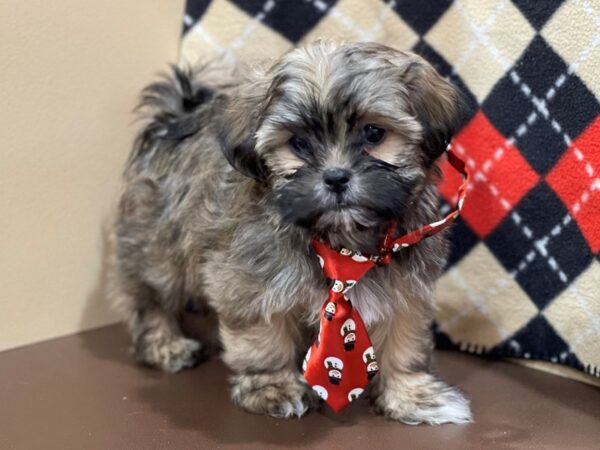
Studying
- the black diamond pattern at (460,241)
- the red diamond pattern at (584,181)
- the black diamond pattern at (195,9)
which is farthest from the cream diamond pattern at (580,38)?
the black diamond pattern at (195,9)

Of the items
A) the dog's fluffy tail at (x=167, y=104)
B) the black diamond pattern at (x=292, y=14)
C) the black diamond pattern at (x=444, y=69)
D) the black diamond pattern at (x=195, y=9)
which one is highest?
the black diamond pattern at (x=444, y=69)

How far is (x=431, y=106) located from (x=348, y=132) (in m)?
0.20

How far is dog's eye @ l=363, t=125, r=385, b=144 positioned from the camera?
61.4 inches

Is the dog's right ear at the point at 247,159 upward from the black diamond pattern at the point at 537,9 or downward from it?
downward

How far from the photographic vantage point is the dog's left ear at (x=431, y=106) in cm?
159

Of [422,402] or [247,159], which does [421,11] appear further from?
[422,402]

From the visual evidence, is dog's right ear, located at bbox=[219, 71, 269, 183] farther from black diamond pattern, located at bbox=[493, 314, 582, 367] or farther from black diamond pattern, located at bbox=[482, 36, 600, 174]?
black diamond pattern, located at bbox=[493, 314, 582, 367]

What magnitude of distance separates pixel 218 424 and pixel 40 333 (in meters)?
0.78

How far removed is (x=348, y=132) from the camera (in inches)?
61.2

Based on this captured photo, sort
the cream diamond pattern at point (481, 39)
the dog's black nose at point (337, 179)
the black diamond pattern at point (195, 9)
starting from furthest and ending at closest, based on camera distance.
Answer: the black diamond pattern at point (195, 9), the cream diamond pattern at point (481, 39), the dog's black nose at point (337, 179)

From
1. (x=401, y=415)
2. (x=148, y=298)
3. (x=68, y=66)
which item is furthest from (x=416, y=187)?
(x=68, y=66)

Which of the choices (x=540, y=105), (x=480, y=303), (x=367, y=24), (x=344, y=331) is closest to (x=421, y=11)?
(x=367, y=24)

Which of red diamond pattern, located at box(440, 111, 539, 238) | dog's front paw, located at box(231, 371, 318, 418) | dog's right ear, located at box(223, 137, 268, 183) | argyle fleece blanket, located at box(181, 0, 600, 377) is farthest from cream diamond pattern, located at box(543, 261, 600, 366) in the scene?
dog's right ear, located at box(223, 137, 268, 183)

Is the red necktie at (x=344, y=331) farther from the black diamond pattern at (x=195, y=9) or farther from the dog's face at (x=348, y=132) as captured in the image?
the black diamond pattern at (x=195, y=9)
